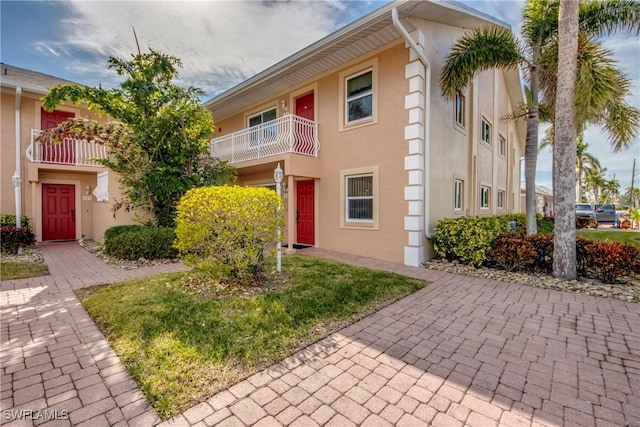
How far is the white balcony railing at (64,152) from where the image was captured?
1068 cm

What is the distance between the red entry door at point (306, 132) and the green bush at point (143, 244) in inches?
191

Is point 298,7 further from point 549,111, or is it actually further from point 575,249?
point 575,249

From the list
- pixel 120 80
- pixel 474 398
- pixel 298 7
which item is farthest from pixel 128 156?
pixel 474 398

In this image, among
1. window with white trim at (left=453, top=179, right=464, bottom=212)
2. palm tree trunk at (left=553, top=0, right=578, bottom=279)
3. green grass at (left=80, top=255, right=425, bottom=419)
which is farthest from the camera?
window with white trim at (left=453, top=179, right=464, bottom=212)

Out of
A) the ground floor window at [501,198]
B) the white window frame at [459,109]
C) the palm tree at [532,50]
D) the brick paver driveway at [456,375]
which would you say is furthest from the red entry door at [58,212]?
the ground floor window at [501,198]

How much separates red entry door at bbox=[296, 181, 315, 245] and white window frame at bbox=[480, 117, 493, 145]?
8.07 meters

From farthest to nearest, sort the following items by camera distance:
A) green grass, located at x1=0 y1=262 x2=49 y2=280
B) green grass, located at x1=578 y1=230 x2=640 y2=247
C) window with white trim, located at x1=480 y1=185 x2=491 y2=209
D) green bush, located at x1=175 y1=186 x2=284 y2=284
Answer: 1. window with white trim, located at x1=480 y1=185 x2=491 y2=209
2. green grass, located at x1=578 y1=230 x2=640 y2=247
3. green grass, located at x1=0 y1=262 x2=49 y2=280
4. green bush, located at x1=175 y1=186 x2=284 y2=284

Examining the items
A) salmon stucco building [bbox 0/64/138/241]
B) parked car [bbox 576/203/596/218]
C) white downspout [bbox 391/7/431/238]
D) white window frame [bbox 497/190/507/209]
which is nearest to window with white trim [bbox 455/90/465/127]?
white downspout [bbox 391/7/431/238]

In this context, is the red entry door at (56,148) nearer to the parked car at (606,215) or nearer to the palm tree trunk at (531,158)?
the palm tree trunk at (531,158)

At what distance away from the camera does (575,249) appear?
6.27 metres

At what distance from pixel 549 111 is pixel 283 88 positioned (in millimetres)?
9347

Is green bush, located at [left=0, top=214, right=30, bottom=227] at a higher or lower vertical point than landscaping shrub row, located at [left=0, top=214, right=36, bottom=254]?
higher

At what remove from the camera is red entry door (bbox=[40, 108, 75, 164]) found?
11031 millimetres

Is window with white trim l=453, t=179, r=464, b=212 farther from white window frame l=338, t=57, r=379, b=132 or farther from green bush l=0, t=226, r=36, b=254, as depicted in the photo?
green bush l=0, t=226, r=36, b=254
